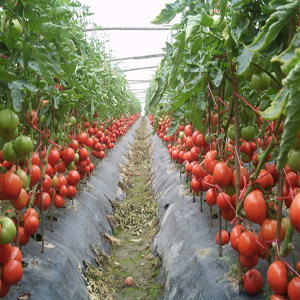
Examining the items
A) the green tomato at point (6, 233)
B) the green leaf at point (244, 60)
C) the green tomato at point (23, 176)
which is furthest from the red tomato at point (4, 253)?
the green leaf at point (244, 60)

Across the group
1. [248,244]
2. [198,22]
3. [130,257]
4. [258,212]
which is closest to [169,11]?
[198,22]

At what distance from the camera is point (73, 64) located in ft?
5.63

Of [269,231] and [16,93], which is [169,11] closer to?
[16,93]

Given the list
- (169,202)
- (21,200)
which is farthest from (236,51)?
(169,202)

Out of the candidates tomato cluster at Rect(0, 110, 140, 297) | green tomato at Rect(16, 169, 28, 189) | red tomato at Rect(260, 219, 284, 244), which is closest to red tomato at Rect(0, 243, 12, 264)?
tomato cluster at Rect(0, 110, 140, 297)

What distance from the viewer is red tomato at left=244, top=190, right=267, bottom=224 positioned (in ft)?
4.28

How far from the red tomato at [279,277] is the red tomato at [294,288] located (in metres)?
0.05

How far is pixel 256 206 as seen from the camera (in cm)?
131

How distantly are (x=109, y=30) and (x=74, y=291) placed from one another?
1141cm

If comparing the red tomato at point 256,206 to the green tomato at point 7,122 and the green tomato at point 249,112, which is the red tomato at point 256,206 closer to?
the green tomato at point 249,112

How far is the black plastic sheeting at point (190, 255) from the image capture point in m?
1.97

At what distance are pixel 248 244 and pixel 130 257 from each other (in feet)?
7.74

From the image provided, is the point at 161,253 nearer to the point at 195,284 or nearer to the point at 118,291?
the point at 118,291

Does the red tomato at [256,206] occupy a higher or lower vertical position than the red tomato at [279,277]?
higher
